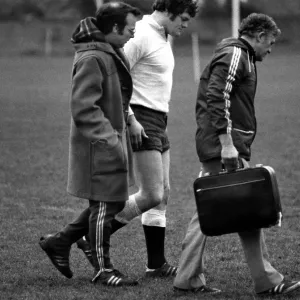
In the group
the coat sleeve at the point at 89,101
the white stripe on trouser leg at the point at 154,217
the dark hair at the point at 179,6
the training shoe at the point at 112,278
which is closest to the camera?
the coat sleeve at the point at 89,101

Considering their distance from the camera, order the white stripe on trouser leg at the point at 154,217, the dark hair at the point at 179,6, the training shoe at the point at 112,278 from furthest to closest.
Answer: the white stripe on trouser leg at the point at 154,217 < the dark hair at the point at 179,6 < the training shoe at the point at 112,278

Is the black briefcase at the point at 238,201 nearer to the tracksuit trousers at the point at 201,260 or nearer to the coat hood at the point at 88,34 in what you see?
the tracksuit trousers at the point at 201,260

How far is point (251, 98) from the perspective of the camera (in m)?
5.63

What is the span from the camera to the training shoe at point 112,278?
5.81m

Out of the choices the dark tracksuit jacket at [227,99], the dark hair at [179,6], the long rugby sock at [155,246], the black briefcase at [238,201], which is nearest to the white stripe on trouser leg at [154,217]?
the long rugby sock at [155,246]

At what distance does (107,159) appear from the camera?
5668 mm

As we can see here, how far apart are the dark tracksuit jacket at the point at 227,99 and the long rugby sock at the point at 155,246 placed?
97cm

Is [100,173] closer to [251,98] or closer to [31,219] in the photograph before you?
[251,98]

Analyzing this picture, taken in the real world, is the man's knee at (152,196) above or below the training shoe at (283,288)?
above

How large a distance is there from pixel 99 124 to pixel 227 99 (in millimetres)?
781

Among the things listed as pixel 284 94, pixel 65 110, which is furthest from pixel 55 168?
pixel 284 94

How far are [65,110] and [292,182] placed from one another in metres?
12.4

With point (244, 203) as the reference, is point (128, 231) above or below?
below

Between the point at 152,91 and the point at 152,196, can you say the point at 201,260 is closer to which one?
the point at 152,196
